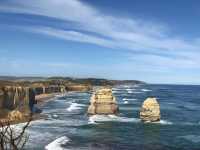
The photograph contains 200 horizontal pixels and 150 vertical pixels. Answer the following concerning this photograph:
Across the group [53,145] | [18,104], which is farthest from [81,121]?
[53,145]

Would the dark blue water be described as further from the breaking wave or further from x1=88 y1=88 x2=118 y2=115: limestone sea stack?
x1=88 y1=88 x2=118 y2=115: limestone sea stack

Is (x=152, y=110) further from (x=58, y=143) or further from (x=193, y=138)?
(x=58, y=143)

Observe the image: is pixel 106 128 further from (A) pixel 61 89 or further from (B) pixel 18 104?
(A) pixel 61 89

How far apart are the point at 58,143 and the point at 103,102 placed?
3135 cm

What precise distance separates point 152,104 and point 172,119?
9.98 metres

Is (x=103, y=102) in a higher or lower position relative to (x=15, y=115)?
higher

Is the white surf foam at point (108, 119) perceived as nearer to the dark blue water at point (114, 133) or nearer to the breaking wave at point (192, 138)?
the dark blue water at point (114, 133)

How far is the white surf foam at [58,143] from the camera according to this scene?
4655cm

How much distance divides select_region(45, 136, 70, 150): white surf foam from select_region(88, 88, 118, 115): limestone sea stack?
2578cm

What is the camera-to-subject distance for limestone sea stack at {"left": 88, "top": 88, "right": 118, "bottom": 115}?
7931 centimetres

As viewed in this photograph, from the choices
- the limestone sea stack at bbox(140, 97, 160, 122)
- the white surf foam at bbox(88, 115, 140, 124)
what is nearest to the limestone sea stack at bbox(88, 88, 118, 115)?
the white surf foam at bbox(88, 115, 140, 124)

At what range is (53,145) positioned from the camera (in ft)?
157

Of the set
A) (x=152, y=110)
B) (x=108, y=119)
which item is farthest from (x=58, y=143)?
(x=152, y=110)

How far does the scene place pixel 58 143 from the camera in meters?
49.5
